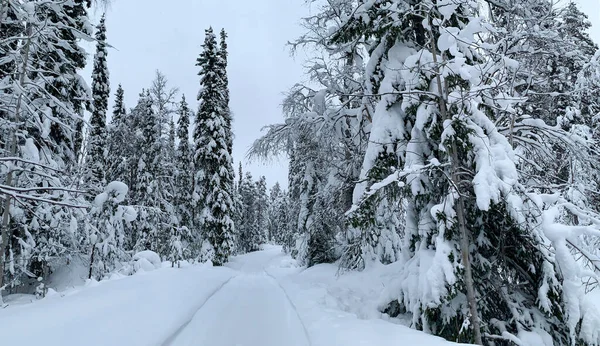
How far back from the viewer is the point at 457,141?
4.86 m

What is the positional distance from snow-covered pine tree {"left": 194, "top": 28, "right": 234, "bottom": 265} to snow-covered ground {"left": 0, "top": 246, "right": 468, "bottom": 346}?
14.5 m

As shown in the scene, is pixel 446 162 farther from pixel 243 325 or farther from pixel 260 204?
pixel 260 204

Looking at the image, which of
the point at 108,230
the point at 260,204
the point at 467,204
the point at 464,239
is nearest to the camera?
the point at 464,239

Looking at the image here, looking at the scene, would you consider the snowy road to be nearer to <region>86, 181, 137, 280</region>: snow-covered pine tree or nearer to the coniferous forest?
the coniferous forest

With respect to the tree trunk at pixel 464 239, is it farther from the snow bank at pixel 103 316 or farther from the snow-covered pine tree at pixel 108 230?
the snow-covered pine tree at pixel 108 230

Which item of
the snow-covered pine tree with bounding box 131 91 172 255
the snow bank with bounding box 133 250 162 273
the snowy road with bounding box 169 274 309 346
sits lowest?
the snowy road with bounding box 169 274 309 346

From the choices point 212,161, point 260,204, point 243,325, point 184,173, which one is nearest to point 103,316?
point 243,325

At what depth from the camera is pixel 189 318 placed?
6176mm

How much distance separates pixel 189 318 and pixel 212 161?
18634mm

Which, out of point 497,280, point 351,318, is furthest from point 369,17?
point 351,318

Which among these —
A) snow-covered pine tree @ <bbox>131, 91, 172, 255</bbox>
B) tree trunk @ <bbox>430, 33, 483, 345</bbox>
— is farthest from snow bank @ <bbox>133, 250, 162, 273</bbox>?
snow-covered pine tree @ <bbox>131, 91, 172, 255</bbox>

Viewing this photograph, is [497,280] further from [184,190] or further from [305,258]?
[184,190]

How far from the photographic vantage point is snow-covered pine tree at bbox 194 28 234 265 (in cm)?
2347

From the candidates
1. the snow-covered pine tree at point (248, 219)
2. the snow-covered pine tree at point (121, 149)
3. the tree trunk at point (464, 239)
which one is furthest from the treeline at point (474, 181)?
the snow-covered pine tree at point (248, 219)
